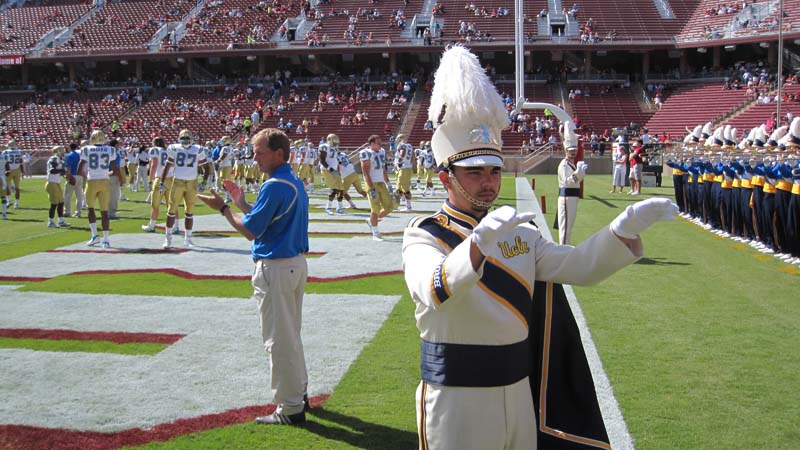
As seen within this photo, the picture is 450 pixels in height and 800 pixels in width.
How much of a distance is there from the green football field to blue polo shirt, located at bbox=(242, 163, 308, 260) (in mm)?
1129

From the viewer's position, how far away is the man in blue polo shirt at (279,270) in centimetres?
469

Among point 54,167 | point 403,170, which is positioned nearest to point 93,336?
point 54,167

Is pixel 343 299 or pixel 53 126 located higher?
pixel 53 126

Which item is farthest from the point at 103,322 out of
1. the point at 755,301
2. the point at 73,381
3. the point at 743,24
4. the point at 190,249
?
the point at 743,24

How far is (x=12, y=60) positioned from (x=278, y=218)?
170 feet

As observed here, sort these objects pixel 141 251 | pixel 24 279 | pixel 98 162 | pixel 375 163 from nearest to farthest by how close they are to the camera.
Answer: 1. pixel 24 279
2. pixel 141 251
3. pixel 98 162
4. pixel 375 163

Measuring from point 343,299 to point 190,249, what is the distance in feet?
16.7

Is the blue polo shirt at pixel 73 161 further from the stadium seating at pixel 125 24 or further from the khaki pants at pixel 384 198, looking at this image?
the stadium seating at pixel 125 24

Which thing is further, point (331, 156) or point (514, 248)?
point (331, 156)

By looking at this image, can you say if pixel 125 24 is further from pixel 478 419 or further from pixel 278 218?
pixel 478 419

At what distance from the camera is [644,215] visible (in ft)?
7.25

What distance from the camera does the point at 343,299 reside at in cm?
821

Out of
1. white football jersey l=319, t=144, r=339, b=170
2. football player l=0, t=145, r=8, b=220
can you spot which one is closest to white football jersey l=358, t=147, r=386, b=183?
white football jersey l=319, t=144, r=339, b=170

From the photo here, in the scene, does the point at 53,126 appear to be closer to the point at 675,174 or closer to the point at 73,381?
the point at 675,174
